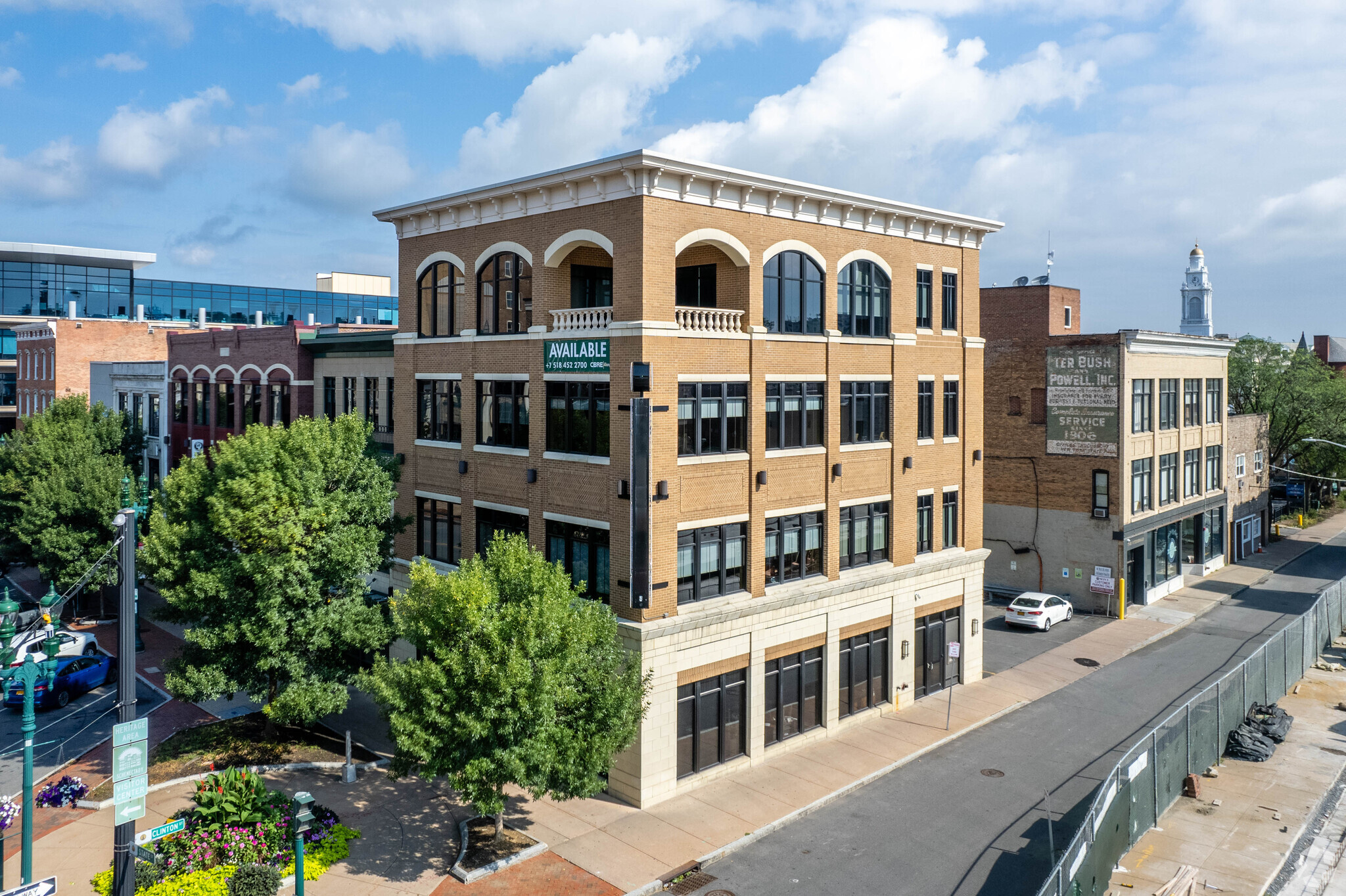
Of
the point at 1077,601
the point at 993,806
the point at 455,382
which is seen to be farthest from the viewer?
the point at 1077,601

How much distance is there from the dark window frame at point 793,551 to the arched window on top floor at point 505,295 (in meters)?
8.87

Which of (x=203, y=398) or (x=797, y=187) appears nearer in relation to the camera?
(x=797, y=187)

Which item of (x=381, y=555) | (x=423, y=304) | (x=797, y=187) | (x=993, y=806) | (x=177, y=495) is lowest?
(x=993, y=806)

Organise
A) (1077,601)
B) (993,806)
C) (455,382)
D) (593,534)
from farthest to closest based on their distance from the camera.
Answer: (1077,601) → (455,382) → (593,534) → (993,806)

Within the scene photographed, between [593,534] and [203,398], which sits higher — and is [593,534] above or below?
below

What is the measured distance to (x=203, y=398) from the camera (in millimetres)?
43094

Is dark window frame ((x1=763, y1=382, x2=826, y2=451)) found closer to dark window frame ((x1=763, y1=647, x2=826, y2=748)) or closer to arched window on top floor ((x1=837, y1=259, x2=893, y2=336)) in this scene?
arched window on top floor ((x1=837, y1=259, x2=893, y2=336))

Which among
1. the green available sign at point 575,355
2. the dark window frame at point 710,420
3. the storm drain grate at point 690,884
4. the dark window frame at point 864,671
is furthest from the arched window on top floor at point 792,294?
the storm drain grate at point 690,884

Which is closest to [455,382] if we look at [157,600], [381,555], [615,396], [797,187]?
[381,555]

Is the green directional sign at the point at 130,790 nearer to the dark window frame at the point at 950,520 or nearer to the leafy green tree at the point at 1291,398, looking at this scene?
the dark window frame at the point at 950,520

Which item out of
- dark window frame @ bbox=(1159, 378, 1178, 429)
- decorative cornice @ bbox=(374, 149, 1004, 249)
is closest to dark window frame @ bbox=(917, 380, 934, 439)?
decorative cornice @ bbox=(374, 149, 1004, 249)

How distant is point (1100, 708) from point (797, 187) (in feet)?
62.4

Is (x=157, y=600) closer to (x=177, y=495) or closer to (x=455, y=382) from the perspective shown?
(x=177, y=495)

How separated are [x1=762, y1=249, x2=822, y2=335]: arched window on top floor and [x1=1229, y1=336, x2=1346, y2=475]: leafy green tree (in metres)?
49.6
